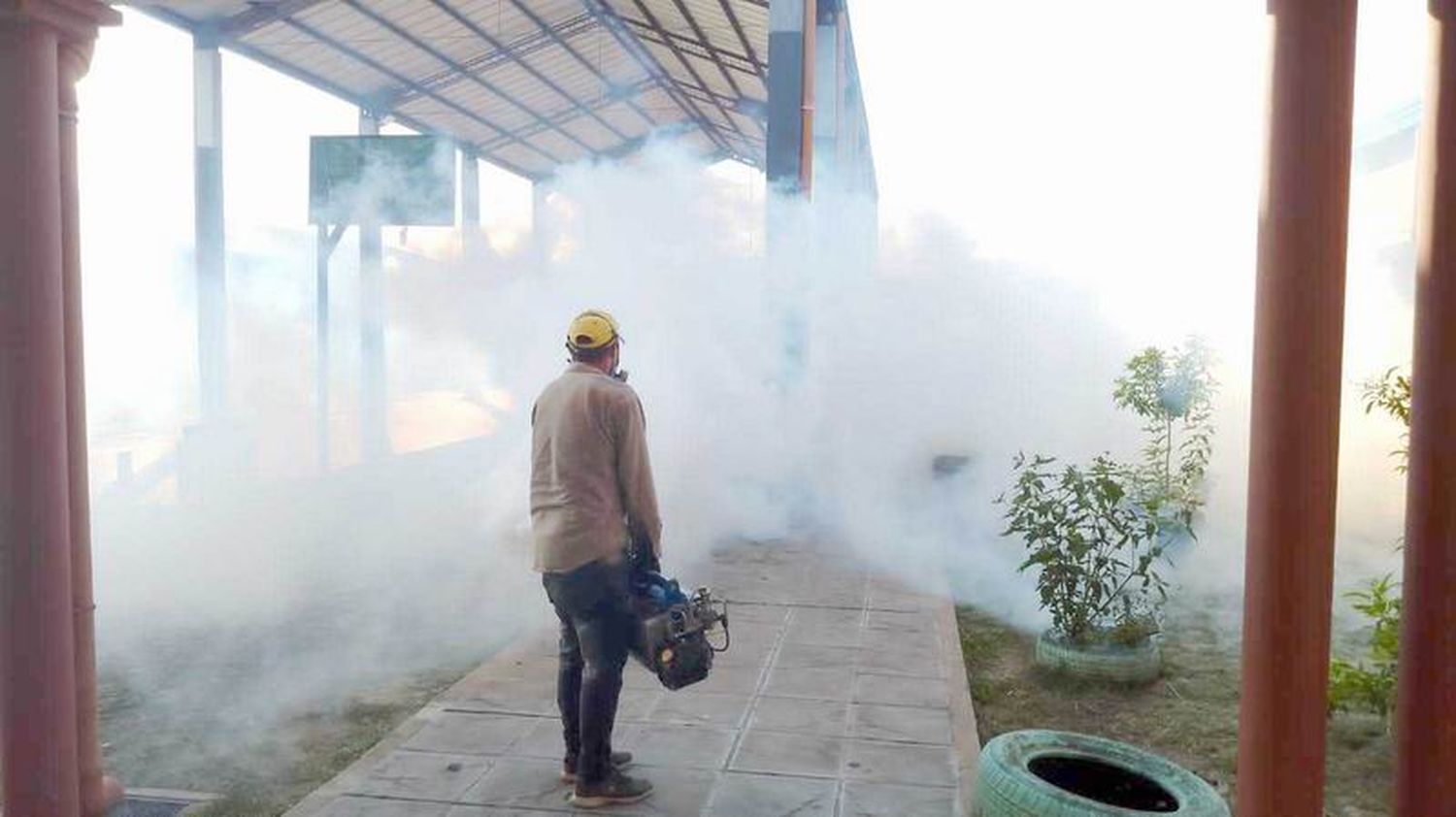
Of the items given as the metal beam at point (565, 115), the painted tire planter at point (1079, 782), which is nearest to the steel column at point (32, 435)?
the painted tire planter at point (1079, 782)

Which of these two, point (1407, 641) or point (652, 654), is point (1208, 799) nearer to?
point (1407, 641)

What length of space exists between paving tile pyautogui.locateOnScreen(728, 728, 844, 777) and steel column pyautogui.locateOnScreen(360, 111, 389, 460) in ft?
36.4

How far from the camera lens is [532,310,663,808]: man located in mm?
3607

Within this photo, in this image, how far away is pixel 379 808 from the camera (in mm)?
3703

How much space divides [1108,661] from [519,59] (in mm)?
12952

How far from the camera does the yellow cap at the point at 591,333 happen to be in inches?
148

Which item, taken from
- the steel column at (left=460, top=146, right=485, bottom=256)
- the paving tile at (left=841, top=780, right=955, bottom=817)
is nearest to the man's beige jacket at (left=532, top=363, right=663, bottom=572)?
the paving tile at (left=841, top=780, right=955, bottom=817)

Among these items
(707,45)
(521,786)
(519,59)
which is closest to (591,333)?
(521,786)

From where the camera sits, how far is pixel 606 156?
21.1 m

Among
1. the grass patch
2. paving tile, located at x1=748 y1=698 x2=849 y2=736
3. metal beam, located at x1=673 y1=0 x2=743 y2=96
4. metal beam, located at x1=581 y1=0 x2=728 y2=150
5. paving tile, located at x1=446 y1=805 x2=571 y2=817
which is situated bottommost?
the grass patch

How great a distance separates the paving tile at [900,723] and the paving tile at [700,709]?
0.51m

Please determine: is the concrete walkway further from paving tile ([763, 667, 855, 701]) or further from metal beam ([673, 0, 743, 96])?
metal beam ([673, 0, 743, 96])

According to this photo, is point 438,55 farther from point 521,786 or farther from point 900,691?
point 521,786

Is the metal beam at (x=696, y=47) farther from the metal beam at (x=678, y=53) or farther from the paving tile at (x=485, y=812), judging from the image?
the paving tile at (x=485, y=812)
